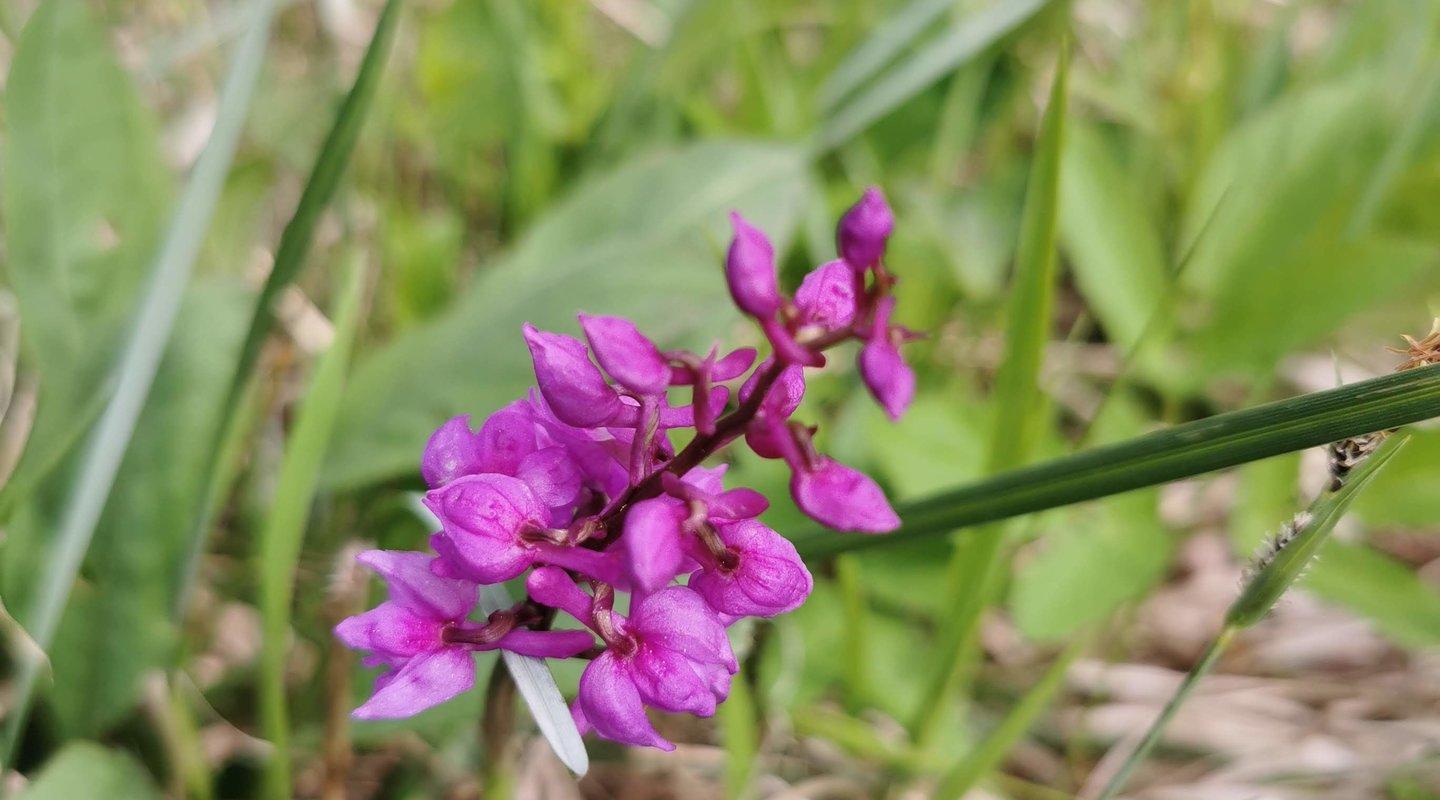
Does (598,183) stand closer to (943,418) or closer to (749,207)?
(749,207)

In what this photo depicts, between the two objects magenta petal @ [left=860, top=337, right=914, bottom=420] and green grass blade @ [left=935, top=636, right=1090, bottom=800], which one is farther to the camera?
green grass blade @ [left=935, top=636, right=1090, bottom=800]

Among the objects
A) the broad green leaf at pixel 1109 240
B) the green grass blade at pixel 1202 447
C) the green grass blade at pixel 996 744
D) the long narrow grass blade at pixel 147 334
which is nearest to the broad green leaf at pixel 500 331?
the long narrow grass blade at pixel 147 334

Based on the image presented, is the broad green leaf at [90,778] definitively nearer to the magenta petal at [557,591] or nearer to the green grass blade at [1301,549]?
the magenta petal at [557,591]

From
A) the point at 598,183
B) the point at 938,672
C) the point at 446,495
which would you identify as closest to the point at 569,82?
the point at 598,183

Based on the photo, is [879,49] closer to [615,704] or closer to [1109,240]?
[1109,240]

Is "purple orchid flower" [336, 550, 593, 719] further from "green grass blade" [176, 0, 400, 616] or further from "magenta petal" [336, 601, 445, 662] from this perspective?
"green grass blade" [176, 0, 400, 616]

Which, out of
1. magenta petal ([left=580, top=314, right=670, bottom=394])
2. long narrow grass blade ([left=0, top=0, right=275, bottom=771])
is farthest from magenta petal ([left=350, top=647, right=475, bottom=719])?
long narrow grass blade ([left=0, top=0, right=275, bottom=771])
